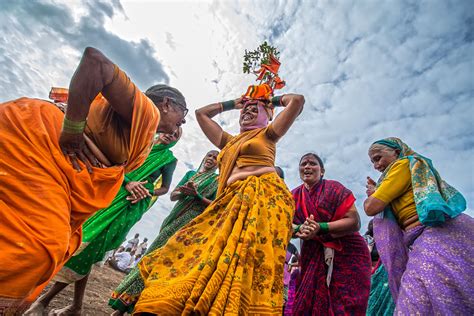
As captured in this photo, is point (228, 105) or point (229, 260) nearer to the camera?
point (229, 260)

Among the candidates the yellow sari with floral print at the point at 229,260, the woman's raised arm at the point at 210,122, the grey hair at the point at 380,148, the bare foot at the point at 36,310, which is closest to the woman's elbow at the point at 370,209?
the grey hair at the point at 380,148

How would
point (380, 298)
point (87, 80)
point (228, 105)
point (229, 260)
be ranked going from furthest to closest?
point (380, 298)
point (228, 105)
point (229, 260)
point (87, 80)

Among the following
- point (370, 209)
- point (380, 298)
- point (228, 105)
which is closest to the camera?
point (370, 209)

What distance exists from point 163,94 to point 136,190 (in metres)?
1.32

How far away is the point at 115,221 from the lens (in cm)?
284

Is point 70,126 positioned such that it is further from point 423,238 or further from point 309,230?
point 423,238

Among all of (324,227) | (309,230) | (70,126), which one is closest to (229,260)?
(70,126)

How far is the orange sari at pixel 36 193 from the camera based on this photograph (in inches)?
47.9

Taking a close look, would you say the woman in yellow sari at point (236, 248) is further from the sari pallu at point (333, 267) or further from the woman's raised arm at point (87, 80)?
the sari pallu at point (333, 267)

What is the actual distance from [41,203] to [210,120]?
6.36 feet

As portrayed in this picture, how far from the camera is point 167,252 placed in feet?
5.90

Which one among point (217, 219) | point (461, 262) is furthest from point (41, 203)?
point (461, 262)

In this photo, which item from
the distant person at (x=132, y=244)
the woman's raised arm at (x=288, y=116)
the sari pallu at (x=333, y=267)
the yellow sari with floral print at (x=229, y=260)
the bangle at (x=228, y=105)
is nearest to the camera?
the yellow sari with floral print at (x=229, y=260)

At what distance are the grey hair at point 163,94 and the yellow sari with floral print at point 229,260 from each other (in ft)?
2.74
